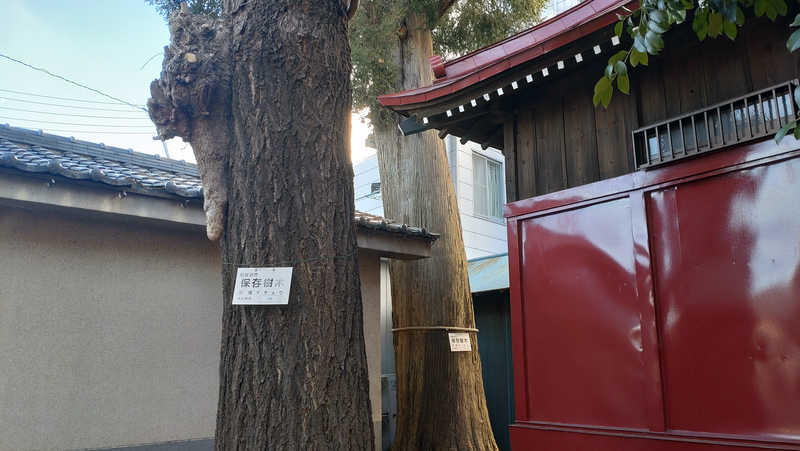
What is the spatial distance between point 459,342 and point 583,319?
9.59 feet

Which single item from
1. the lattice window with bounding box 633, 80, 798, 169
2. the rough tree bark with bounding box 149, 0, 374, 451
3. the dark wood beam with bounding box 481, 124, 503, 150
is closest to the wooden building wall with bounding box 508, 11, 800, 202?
the lattice window with bounding box 633, 80, 798, 169

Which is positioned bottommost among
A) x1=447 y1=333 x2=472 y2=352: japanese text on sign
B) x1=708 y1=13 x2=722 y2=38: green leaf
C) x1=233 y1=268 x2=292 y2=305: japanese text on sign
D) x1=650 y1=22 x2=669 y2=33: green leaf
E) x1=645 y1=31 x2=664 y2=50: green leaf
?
x1=447 y1=333 x2=472 y2=352: japanese text on sign

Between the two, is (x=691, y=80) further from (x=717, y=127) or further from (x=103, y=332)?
(x=103, y=332)

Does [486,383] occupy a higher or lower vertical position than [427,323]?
lower

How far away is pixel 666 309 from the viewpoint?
4152mm

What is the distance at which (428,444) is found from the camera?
7137mm

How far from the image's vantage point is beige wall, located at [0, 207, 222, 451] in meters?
4.93

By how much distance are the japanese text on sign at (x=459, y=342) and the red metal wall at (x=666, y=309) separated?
224 cm

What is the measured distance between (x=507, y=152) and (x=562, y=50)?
49.6 inches

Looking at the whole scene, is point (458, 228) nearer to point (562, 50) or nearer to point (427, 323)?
point (427, 323)

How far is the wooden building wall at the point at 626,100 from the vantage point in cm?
404

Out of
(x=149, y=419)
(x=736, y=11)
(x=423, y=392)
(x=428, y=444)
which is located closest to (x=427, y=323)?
(x=423, y=392)

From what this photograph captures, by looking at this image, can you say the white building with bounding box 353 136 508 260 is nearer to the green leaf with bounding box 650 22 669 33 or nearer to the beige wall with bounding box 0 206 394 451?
the beige wall with bounding box 0 206 394 451

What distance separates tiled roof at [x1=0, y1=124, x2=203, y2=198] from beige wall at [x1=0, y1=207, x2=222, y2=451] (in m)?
0.66
